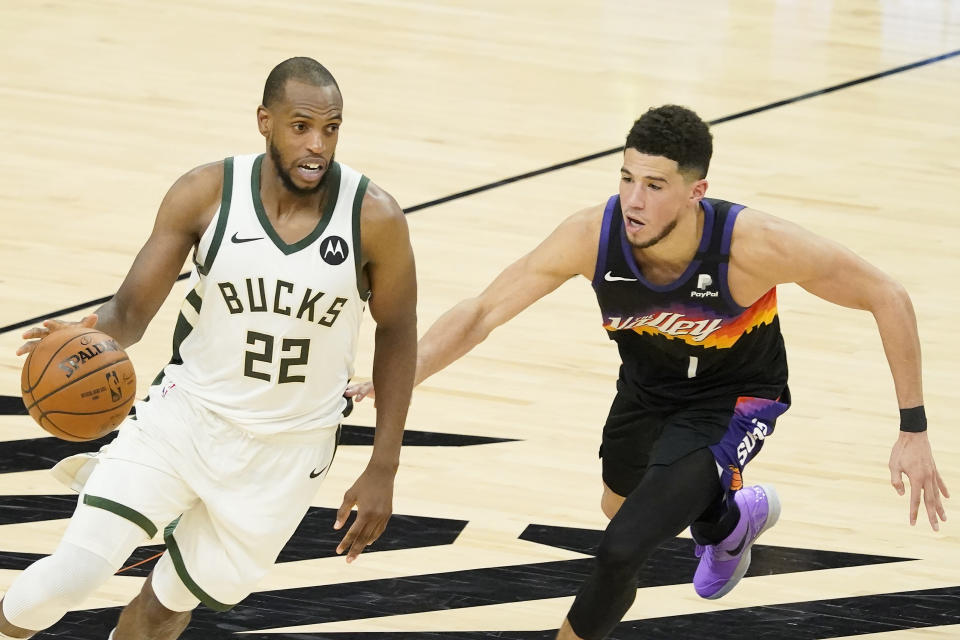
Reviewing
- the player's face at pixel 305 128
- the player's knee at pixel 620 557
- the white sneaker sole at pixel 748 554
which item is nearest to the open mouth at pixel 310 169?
the player's face at pixel 305 128

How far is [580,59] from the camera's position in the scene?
43.3ft

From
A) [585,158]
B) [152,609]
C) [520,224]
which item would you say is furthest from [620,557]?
→ [585,158]

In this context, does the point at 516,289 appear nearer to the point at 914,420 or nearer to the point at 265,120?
the point at 265,120

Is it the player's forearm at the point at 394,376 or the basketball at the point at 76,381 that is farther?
the player's forearm at the point at 394,376

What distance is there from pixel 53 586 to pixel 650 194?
192 cm

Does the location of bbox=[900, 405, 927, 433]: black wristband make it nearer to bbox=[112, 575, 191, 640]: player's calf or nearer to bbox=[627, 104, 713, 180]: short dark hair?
bbox=[627, 104, 713, 180]: short dark hair

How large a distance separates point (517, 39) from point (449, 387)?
7.03 meters

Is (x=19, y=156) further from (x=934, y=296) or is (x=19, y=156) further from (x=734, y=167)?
(x=934, y=296)

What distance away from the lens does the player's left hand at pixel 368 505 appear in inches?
171

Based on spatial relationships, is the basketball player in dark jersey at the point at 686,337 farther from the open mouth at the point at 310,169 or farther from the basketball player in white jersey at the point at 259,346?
the open mouth at the point at 310,169

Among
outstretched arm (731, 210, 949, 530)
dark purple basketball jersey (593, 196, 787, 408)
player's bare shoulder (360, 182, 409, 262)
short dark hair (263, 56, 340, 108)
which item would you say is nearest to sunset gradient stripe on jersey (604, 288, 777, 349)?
dark purple basketball jersey (593, 196, 787, 408)

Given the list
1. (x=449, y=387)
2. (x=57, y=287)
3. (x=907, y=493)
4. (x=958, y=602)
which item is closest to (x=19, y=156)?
(x=57, y=287)

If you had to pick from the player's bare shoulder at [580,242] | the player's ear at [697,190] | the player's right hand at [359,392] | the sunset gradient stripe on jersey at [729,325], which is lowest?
the player's right hand at [359,392]

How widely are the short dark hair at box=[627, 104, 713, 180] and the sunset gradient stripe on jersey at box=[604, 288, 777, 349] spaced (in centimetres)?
46
